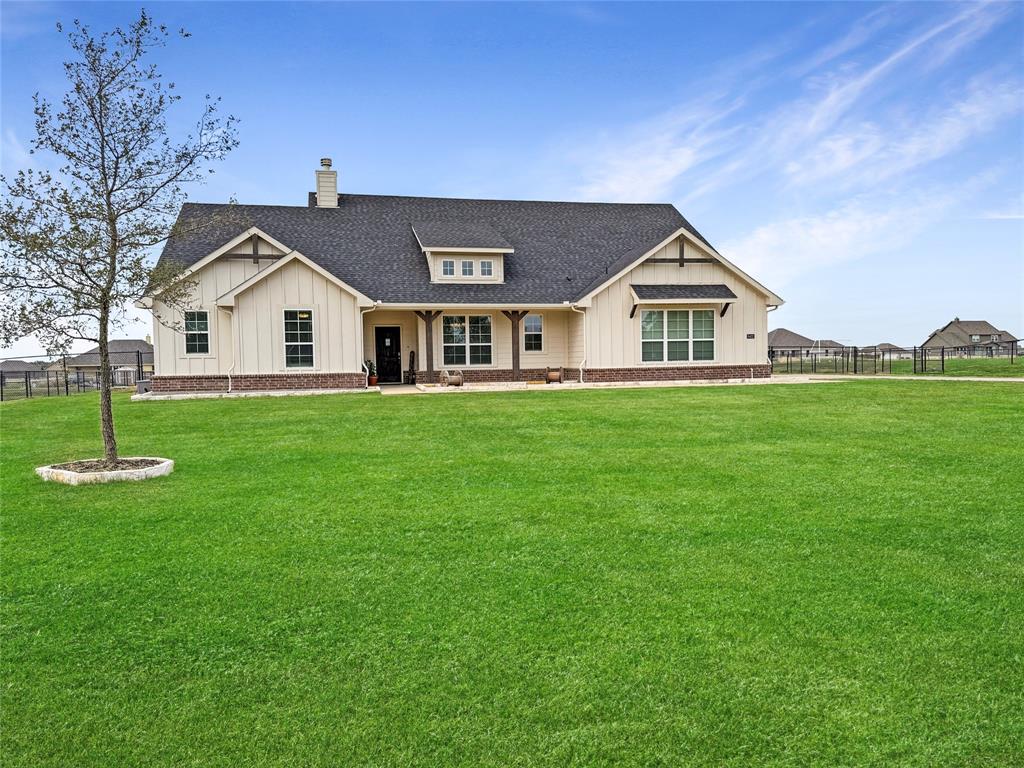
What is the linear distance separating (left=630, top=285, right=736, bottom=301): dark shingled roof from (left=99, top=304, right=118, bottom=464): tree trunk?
17430 mm

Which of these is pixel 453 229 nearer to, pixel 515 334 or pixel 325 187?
pixel 515 334

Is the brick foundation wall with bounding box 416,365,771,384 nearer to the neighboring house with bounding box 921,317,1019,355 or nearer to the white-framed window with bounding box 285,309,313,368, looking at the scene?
the white-framed window with bounding box 285,309,313,368

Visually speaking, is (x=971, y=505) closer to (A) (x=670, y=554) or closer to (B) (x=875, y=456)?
(B) (x=875, y=456)

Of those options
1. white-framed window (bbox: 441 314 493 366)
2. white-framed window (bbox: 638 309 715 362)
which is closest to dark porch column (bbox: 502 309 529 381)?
white-framed window (bbox: 441 314 493 366)

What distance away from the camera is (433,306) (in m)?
22.4

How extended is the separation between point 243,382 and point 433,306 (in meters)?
6.39

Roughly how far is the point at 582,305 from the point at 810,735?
20.6 meters

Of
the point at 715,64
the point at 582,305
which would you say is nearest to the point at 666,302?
the point at 582,305

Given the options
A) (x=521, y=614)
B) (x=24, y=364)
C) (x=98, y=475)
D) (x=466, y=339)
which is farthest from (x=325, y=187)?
(x=24, y=364)

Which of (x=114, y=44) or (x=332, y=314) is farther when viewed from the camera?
(x=332, y=314)

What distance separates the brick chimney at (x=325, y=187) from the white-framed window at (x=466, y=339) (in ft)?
24.1

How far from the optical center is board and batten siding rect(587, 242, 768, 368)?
23281mm

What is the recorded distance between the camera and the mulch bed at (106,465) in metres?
7.60

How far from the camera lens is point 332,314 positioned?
2102cm
